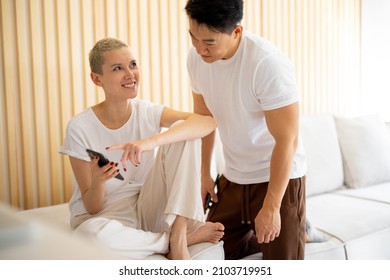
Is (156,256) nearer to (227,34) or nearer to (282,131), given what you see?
(282,131)

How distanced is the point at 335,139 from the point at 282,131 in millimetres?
1143

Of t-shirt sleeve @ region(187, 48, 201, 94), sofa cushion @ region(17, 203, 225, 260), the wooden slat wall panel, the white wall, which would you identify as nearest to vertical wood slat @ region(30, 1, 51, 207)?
the wooden slat wall panel

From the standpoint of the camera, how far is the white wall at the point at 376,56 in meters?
2.37

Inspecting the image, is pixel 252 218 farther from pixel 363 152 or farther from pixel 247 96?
pixel 363 152

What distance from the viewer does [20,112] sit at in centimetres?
165

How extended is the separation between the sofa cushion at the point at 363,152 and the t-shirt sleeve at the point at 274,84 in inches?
45.6

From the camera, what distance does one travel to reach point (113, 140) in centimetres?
139

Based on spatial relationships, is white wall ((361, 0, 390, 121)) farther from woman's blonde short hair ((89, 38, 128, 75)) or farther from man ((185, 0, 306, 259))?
woman's blonde short hair ((89, 38, 128, 75))

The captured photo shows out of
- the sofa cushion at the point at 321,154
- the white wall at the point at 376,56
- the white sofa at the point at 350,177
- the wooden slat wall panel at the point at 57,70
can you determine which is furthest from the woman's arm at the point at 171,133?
the white wall at the point at 376,56

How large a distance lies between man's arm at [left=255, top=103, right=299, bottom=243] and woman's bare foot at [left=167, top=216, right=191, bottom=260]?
21cm

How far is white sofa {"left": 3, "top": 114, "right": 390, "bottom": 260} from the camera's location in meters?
1.62

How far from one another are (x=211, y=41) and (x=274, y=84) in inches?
7.8

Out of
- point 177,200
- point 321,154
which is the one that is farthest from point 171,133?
point 321,154
